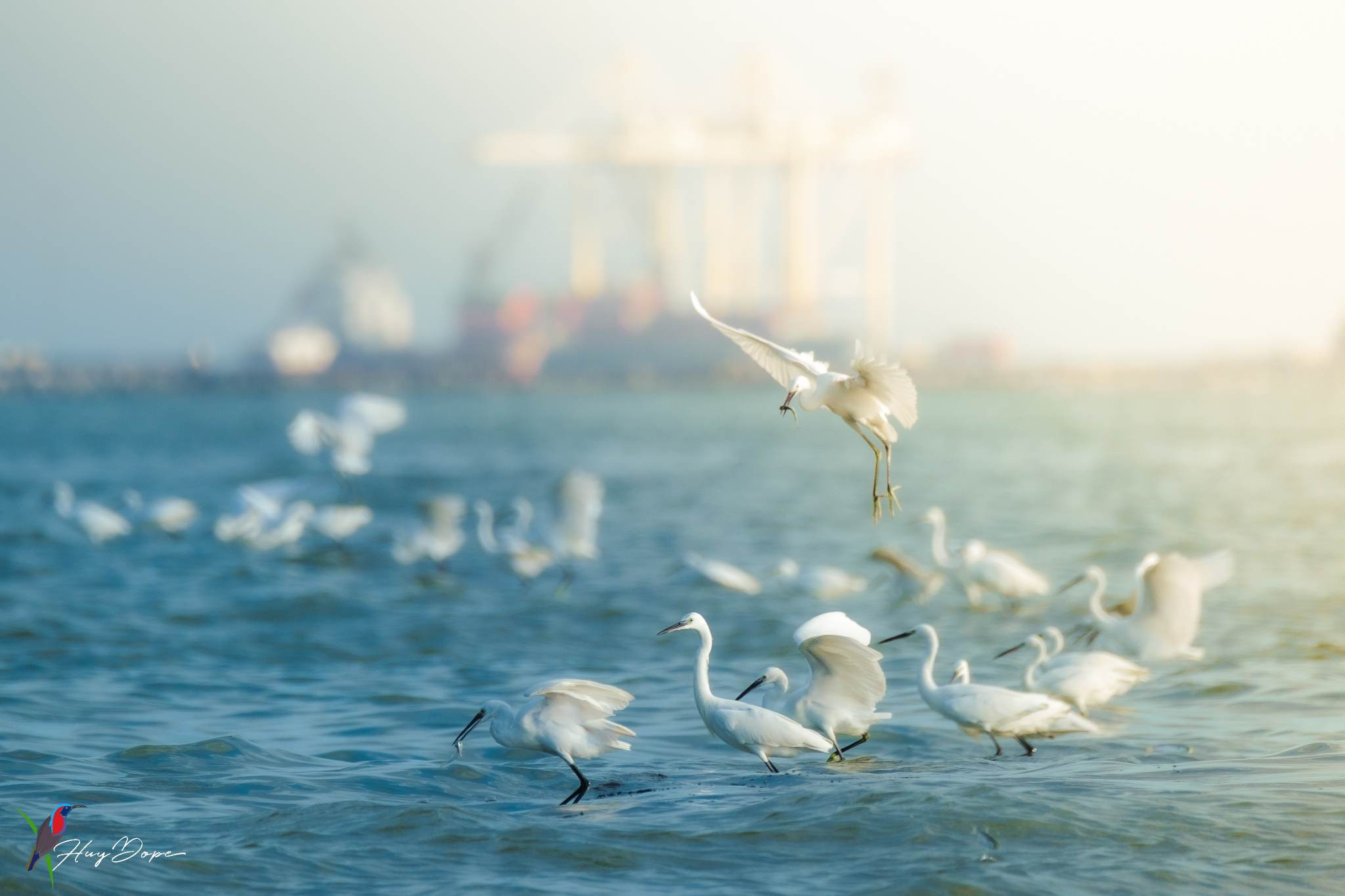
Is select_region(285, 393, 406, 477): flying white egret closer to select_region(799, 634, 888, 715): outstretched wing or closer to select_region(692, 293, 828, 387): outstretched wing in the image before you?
select_region(692, 293, 828, 387): outstretched wing

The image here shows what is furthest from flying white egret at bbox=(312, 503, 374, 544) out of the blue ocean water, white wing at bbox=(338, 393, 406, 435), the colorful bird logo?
the colorful bird logo

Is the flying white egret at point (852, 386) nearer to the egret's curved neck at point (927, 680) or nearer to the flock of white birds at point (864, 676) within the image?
the flock of white birds at point (864, 676)

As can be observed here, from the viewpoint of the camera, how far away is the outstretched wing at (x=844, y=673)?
353 inches

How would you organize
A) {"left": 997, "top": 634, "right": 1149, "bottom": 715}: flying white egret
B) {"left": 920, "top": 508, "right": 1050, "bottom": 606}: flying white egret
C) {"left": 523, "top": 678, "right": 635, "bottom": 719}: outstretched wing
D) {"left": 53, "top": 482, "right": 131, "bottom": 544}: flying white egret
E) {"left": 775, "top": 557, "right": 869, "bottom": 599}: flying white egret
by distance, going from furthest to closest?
{"left": 53, "top": 482, "right": 131, "bottom": 544}: flying white egret
{"left": 775, "top": 557, "right": 869, "bottom": 599}: flying white egret
{"left": 920, "top": 508, "right": 1050, "bottom": 606}: flying white egret
{"left": 997, "top": 634, "right": 1149, "bottom": 715}: flying white egret
{"left": 523, "top": 678, "right": 635, "bottom": 719}: outstretched wing

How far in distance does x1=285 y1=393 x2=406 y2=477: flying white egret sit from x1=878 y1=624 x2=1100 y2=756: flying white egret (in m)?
9.71

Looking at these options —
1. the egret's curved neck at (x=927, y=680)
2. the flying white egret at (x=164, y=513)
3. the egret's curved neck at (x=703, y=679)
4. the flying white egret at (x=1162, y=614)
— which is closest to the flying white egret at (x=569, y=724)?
the egret's curved neck at (x=703, y=679)

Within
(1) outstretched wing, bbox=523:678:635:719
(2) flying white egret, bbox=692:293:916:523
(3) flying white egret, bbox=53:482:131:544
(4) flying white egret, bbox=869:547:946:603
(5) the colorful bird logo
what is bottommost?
(3) flying white egret, bbox=53:482:131:544

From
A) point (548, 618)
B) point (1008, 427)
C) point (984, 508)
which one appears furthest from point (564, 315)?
point (548, 618)

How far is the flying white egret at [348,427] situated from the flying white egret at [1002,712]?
31.8ft

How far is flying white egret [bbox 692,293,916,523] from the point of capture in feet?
27.7

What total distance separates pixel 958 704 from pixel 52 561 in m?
16.1

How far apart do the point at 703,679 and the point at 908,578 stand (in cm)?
633

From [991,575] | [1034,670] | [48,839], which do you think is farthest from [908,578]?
[48,839]

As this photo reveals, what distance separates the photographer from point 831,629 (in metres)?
8.98
